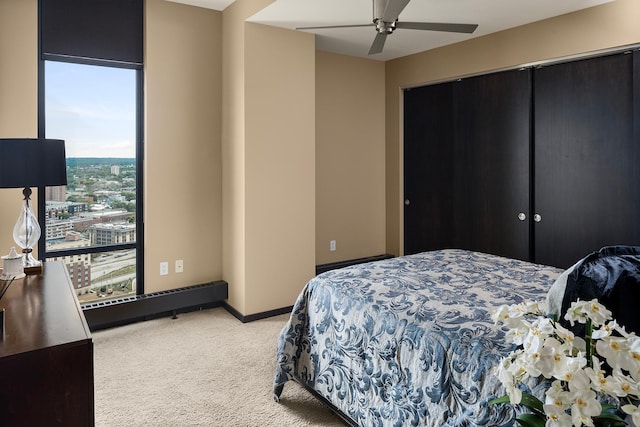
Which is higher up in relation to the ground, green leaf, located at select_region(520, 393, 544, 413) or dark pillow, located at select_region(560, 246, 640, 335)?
dark pillow, located at select_region(560, 246, 640, 335)

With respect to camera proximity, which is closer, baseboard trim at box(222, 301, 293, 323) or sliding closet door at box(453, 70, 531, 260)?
baseboard trim at box(222, 301, 293, 323)

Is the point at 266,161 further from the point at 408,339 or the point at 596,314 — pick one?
the point at 596,314

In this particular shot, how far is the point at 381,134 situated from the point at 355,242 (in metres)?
1.33

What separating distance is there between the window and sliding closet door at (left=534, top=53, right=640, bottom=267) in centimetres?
351

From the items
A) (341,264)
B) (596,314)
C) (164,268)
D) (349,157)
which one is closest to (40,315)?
(596,314)

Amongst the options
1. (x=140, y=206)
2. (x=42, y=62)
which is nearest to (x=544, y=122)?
(x=140, y=206)

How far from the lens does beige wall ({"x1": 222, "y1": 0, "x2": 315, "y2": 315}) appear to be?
365 centimetres

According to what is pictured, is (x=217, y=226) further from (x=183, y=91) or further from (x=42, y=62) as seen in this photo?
(x=42, y=62)

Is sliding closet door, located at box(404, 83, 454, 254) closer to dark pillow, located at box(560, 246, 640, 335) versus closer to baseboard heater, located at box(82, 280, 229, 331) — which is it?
baseboard heater, located at box(82, 280, 229, 331)

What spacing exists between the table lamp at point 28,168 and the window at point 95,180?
1.05 meters

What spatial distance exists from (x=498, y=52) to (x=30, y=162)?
12.6 ft

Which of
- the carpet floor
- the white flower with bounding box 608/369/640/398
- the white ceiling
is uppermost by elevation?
the white ceiling

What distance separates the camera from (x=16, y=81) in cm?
314

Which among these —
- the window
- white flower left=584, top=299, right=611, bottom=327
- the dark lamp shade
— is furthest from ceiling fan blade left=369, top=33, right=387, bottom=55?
white flower left=584, top=299, right=611, bottom=327
